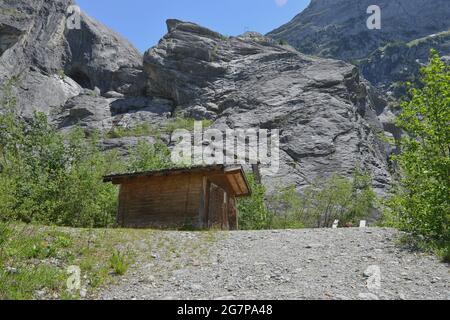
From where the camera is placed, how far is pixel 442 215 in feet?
45.7

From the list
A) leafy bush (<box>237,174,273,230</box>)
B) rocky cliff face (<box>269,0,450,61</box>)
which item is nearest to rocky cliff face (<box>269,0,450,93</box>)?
rocky cliff face (<box>269,0,450,61</box>)

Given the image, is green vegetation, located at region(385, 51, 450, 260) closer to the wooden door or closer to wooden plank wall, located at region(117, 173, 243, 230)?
wooden plank wall, located at region(117, 173, 243, 230)

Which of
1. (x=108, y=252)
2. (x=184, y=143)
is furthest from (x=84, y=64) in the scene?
(x=108, y=252)

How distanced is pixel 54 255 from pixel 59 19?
245ft

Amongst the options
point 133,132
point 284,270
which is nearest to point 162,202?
point 284,270

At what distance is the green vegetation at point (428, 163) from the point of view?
14.0 metres

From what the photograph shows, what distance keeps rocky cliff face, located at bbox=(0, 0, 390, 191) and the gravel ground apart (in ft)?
103

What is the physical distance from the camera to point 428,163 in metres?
14.9

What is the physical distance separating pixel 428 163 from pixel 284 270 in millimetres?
7219

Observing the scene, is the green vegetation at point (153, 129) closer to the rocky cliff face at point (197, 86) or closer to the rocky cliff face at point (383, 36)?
the rocky cliff face at point (197, 86)

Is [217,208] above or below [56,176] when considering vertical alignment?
below

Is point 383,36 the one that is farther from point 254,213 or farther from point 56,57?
point 254,213

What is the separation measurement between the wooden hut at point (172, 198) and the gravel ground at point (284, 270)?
5899mm
